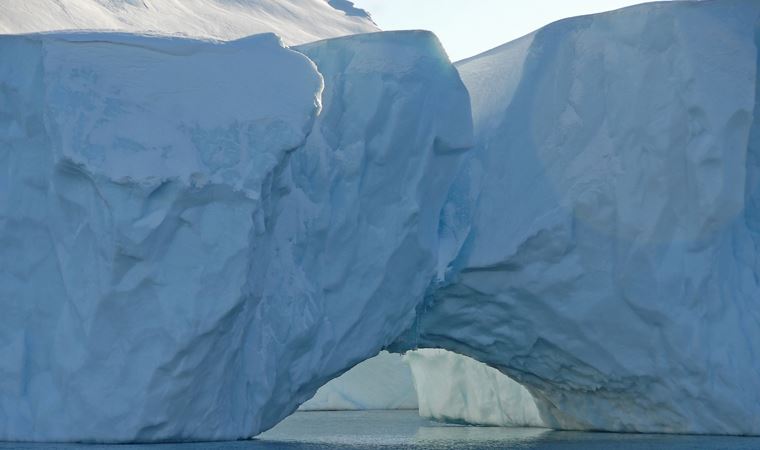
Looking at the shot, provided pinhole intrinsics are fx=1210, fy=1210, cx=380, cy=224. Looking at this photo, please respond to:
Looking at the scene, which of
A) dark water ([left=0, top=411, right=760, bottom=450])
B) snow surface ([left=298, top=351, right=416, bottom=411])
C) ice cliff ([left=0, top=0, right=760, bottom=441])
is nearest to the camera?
ice cliff ([left=0, top=0, right=760, bottom=441])

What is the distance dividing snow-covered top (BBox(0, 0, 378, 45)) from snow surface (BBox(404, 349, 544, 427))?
582 cm

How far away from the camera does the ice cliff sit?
37.5ft

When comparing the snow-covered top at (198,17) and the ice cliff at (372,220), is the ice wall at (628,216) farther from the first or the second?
the snow-covered top at (198,17)

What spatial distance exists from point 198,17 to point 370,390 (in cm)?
1548

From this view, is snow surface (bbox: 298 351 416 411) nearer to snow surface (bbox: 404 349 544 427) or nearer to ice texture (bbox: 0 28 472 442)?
snow surface (bbox: 404 349 544 427)

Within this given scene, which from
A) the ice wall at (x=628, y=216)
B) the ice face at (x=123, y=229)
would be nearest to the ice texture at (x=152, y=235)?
the ice face at (x=123, y=229)

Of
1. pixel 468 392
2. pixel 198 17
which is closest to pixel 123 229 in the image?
pixel 198 17

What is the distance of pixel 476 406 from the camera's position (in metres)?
20.2

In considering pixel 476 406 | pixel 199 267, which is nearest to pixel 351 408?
pixel 476 406

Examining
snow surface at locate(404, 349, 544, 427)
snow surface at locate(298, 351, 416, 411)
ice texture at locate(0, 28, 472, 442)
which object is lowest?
snow surface at locate(298, 351, 416, 411)

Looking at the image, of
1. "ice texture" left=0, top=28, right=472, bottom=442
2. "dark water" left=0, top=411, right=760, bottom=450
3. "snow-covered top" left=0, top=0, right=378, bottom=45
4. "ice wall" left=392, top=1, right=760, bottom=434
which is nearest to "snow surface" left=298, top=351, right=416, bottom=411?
"dark water" left=0, top=411, right=760, bottom=450

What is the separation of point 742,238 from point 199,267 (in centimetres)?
672

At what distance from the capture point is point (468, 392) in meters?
20.4

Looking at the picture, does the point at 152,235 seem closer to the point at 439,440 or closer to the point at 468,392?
the point at 439,440
